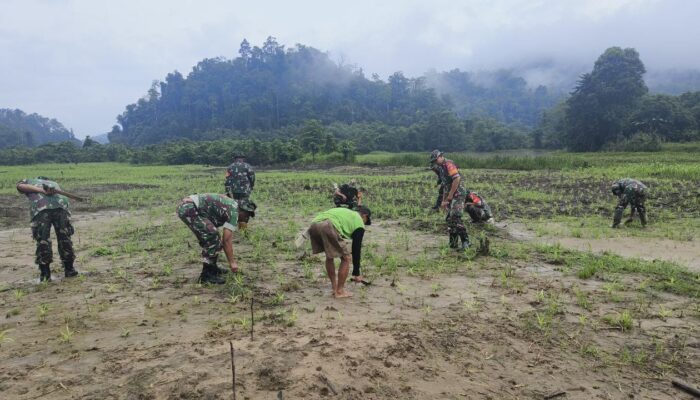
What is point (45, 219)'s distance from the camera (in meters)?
6.57

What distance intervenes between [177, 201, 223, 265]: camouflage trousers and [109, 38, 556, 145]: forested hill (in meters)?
84.6

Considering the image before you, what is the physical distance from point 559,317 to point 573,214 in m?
8.51

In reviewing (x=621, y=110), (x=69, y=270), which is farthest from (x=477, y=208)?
(x=621, y=110)

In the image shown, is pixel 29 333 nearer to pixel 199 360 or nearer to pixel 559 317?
pixel 199 360

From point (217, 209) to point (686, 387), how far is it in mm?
5579

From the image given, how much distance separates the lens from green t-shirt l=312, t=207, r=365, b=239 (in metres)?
5.58

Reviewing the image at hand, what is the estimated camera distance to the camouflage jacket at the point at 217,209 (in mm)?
6340

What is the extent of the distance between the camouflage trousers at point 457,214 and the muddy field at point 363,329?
20.4 inches

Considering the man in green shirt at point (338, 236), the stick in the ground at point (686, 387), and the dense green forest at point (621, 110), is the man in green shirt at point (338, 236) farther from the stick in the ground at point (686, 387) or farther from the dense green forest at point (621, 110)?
the dense green forest at point (621, 110)

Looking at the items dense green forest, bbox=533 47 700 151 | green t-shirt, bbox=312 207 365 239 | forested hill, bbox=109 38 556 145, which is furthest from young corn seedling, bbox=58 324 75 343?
forested hill, bbox=109 38 556 145

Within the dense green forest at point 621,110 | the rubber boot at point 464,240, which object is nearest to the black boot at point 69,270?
the rubber boot at point 464,240

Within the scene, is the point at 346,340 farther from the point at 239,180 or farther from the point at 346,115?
the point at 346,115

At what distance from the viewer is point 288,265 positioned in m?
7.46

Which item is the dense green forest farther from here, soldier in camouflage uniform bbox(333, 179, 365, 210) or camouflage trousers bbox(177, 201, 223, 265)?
camouflage trousers bbox(177, 201, 223, 265)
